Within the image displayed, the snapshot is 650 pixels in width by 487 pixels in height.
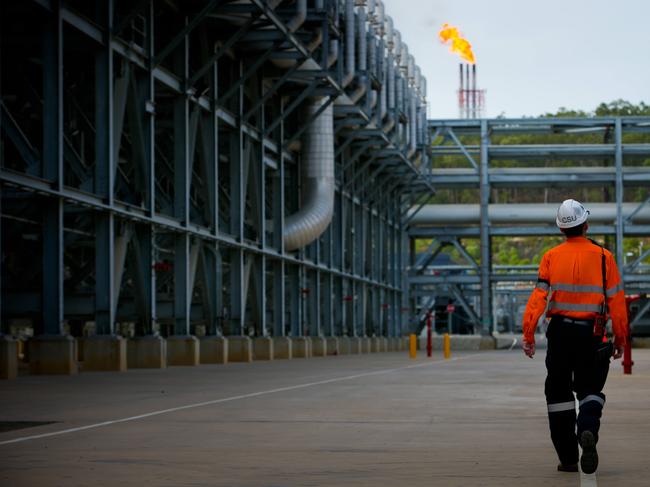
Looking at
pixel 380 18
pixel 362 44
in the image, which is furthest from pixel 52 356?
pixel 380 18

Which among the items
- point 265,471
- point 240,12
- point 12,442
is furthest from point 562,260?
point 240,12

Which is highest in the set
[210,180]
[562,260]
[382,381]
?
[210,180]

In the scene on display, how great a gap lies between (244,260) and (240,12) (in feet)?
31.3

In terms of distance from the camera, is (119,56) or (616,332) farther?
(119,56)

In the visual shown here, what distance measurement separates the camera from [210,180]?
32.1 meters

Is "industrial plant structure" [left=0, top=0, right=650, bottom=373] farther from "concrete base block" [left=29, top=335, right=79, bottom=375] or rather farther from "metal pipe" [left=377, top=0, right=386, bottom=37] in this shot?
"metal pipe" [left=377, top=0, right=386, bottom=37]

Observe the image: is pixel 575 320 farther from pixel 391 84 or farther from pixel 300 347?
pixel 391 84

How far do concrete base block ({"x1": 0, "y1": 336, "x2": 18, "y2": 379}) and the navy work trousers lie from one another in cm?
1298

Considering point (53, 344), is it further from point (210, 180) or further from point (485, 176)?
point (485, 176)

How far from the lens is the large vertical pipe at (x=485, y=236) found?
6788 cm

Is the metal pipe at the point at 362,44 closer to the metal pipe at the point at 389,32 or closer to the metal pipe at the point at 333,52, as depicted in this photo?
the metal pipe at the point at 333,52

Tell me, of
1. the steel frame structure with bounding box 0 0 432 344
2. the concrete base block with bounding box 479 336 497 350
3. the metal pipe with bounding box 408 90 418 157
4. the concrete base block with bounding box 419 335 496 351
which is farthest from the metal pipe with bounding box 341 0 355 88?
the concrete base block with bounding box 419 335 496 351

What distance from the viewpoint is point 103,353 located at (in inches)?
936

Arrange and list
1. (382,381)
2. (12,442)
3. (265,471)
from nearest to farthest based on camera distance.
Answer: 1. (265,471)
2. (12,442)
3. (382,381)
